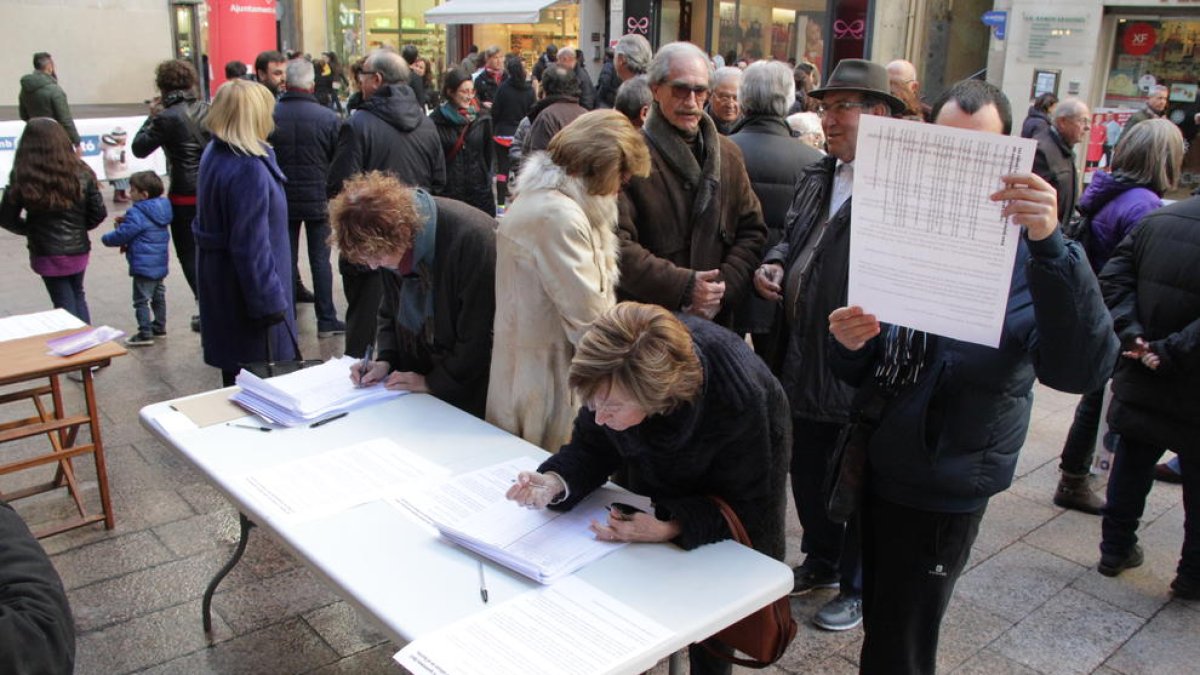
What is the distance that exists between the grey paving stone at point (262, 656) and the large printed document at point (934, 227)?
2.17 metres

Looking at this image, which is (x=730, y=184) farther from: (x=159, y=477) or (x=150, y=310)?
(x=150, y=310)

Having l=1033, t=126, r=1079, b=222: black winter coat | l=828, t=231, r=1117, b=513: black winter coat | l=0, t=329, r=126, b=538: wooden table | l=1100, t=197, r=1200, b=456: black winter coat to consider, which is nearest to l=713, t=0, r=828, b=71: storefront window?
l=1033, t=126, r=1079, b=222: black winter coat

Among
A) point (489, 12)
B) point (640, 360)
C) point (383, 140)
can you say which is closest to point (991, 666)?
point (640, 360)

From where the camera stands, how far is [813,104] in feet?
27.8

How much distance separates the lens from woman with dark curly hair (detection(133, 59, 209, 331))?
5957mm

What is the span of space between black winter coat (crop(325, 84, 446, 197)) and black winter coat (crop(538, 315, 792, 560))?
3.69m

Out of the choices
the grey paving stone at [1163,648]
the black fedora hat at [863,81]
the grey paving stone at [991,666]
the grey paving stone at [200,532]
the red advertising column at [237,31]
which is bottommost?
the grey paving stone at [200,532]

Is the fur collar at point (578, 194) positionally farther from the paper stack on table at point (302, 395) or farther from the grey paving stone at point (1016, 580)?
the grey paving stone at point (1016, 580)

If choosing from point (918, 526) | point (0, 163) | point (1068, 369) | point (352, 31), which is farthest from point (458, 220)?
point (352, 31)

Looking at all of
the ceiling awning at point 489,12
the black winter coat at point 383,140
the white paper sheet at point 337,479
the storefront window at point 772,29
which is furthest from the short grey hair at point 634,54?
the ceiling awning at point 489,12

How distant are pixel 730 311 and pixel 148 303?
414cm

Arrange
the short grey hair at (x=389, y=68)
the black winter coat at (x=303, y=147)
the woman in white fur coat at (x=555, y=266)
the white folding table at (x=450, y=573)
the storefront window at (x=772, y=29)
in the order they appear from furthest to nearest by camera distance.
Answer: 1. the storefront window at (x=772, y=29)
2. the black winter coat at (x=303, y=147)
3. the short grey hair at (x=389, y=68)
4. the woman in white fur coat at (x=555, y=266)
5. the white folding table at (x=450, y=573)

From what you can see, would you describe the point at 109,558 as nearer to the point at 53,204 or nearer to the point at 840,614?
the point at 53,204

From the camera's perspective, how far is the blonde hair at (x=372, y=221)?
109 inches
